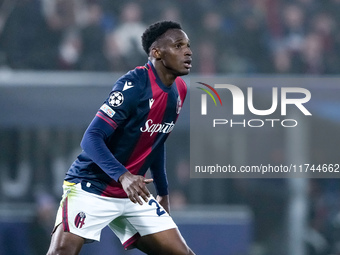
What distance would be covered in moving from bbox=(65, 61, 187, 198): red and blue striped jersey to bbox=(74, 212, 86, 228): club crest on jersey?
0.19 m

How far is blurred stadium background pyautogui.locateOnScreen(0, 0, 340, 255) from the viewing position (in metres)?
8.51

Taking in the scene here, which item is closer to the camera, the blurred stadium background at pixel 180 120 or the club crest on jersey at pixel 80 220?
the club crest on jersey at pixel 80 220

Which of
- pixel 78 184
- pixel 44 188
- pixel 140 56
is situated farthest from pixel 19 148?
pixel 78 184

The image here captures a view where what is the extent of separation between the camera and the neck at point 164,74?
4562mm

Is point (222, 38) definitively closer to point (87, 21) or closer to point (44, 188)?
point (87, 21)

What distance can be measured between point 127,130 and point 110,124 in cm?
22

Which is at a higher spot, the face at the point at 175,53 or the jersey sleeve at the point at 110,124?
the face at the point at 175,53

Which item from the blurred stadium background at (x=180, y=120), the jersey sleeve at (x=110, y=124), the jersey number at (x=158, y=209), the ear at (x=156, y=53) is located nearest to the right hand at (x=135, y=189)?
the jersey sleeve at (x=110, y=124)

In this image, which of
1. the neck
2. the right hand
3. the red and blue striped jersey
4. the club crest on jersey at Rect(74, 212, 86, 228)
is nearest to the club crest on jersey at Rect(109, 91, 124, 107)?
the red and blue striped jersey

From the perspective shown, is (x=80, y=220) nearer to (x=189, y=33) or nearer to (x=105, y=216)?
(x=105, y=216)

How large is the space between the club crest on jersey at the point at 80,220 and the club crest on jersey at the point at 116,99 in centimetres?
78

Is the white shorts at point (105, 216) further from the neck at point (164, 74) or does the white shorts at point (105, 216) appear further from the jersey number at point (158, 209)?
the neck at point (164, 74)

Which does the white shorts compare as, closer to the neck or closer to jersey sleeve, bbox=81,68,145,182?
jersey sleeve, bbox=81,68,145,182

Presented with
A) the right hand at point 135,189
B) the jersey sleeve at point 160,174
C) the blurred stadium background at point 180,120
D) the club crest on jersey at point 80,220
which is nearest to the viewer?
the right hand at point 135,189
